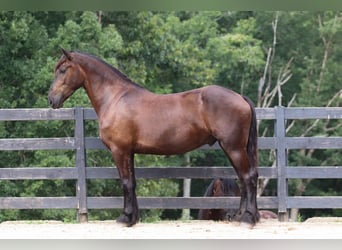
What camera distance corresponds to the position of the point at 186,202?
17.0ft

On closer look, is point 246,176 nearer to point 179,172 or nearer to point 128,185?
point 179,172

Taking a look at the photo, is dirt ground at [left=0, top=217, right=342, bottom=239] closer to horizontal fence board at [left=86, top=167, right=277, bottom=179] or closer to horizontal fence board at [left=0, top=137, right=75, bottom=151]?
horizontal fence board at [left=86, top=167, right=277, bottom=179]

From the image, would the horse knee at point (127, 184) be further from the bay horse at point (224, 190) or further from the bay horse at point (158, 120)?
the bay horse at point (224, 190)

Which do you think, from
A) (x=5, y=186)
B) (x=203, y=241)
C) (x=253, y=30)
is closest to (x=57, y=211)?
(x=5, y=186)

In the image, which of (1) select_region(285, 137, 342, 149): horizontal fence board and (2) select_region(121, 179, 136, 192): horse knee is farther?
(1) select_region(285, 137, 342, 149): horizontal fence board

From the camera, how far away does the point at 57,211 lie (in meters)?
10.8

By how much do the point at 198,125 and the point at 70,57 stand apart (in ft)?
4.45

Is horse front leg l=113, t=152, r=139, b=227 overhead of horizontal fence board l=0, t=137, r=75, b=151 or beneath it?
beneath

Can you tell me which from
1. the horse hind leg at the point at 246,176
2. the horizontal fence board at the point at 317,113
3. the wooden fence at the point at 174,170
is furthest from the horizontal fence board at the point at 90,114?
the horizontal fence board at the point at 317,113

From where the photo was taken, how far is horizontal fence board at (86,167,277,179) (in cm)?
512

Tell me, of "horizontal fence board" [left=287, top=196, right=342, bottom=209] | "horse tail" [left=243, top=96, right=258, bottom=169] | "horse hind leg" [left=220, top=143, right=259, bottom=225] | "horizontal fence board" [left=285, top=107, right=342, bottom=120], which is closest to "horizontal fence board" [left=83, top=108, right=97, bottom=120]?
"horse hind leg" [left=220, top=143, right=259, bottom=225]

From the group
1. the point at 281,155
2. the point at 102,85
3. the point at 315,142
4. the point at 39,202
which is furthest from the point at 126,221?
the point at 315,142

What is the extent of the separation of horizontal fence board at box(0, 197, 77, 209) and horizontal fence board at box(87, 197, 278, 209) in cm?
19

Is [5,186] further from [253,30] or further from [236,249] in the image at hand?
[253,30]
